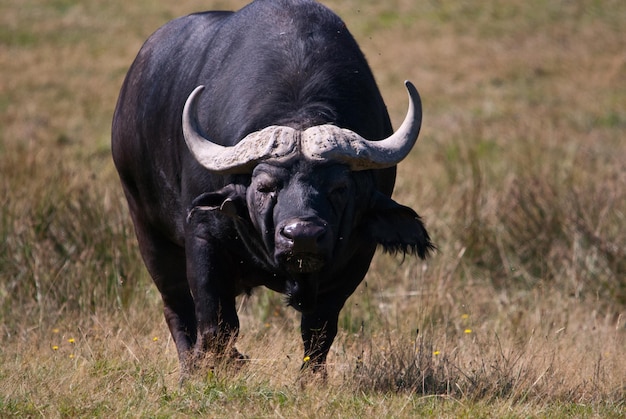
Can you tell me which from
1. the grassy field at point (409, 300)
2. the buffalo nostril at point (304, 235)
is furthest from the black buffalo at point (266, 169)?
the grassy field at point (409, 300)

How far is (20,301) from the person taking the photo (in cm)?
791

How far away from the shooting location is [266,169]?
549 centimetres

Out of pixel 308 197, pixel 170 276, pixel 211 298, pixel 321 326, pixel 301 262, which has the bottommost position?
pixel 321 326

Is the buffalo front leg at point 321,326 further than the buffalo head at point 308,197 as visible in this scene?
Yes

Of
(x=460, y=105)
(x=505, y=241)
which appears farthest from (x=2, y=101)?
(x=505, y=241)

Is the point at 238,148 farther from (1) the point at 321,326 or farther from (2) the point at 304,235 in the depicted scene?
(1) the point at 321,326

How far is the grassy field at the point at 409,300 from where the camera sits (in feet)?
18.2

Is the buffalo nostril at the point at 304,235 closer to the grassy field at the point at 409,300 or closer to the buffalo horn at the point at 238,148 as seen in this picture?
the buffalo horn at the point at 238,148

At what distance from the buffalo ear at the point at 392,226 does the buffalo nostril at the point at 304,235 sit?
71 cm

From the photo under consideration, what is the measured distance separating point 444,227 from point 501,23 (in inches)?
755

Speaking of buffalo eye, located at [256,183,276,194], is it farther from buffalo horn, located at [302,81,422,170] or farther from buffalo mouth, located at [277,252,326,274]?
buffalo mouth, located at [277,252,326,274]

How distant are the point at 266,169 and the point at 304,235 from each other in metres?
0.52

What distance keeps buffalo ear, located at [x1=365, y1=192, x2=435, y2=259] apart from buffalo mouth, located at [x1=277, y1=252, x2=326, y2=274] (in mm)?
529

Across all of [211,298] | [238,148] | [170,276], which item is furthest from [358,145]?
[170,276]
